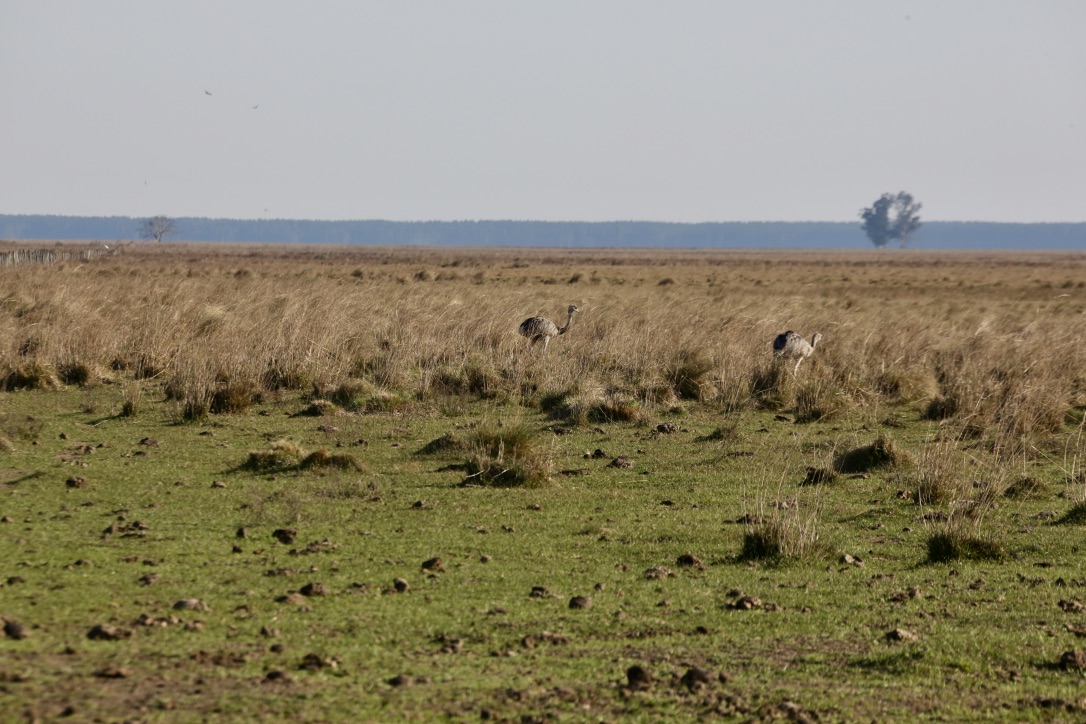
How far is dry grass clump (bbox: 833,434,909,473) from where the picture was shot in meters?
12.2

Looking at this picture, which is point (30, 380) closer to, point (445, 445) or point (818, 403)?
point (445, 445)

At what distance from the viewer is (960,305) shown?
36062mm

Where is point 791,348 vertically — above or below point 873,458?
above

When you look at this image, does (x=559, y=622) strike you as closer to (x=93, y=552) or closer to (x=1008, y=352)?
(x=93, y=552)

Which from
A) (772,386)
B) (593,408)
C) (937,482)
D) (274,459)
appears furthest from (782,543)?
Result: (772,386)

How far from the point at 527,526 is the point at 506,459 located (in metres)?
2.05

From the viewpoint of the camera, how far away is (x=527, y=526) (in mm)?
9344

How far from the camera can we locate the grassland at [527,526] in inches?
221

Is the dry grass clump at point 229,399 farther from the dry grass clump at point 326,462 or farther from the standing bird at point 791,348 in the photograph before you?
the standing bird at point 791,348

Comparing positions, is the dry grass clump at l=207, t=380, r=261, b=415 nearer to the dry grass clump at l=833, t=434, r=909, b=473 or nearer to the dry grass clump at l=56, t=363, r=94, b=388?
the dry grass clump at l=56, t=363, r=94, b=388

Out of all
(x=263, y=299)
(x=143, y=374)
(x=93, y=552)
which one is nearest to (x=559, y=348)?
(x=143, y=374)

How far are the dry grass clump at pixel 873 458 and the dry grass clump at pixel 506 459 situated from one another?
321 cm

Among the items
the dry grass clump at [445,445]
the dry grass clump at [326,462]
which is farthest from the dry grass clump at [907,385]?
the dry grass clump at [326,462]

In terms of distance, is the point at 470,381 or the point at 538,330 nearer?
the point at 470,381
